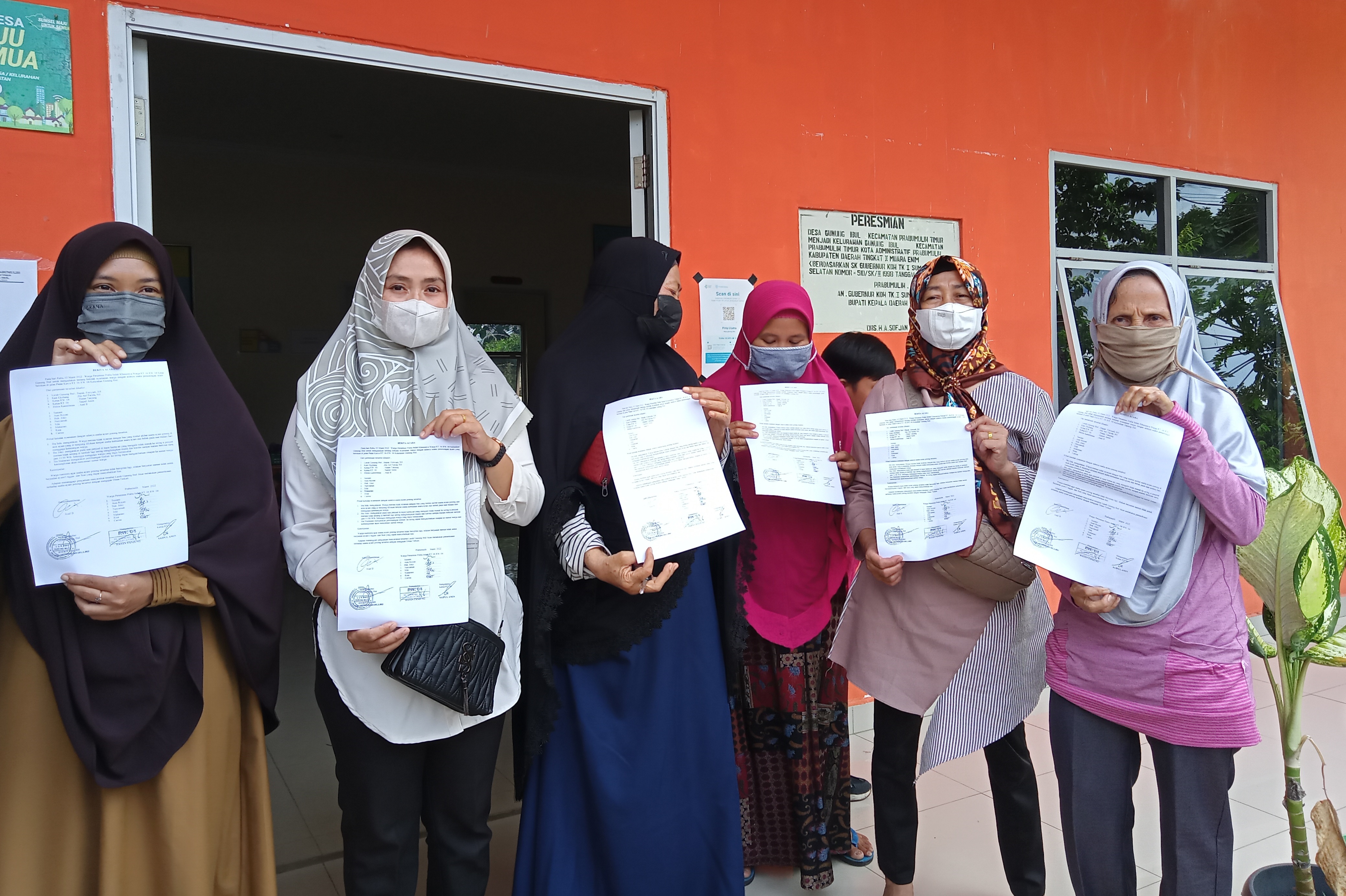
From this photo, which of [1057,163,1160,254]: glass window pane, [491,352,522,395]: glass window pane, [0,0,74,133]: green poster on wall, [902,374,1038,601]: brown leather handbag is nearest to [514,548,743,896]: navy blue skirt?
[902,374,1038,601]: brown leather handbag

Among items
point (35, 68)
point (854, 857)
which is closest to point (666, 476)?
point (854, 857)

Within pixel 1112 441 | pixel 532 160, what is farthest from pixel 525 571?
pixel 532 160

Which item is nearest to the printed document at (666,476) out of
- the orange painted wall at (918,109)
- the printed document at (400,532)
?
the printed document at (400,532)

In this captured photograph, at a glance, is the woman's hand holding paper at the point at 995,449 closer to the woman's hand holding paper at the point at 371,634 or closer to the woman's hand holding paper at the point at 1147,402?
the woman's hand holding paper at the point at 1147,402

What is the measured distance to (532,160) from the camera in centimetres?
805

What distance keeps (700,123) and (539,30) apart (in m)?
0.69

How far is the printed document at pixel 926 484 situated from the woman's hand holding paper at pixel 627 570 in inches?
22.4

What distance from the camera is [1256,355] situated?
5168mm

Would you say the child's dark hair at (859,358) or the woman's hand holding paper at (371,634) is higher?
the child's dark hair at (859,358)

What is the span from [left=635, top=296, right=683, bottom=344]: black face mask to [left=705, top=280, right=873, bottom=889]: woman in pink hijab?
0.34 m

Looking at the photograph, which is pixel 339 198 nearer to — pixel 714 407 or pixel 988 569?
pixel 714 407

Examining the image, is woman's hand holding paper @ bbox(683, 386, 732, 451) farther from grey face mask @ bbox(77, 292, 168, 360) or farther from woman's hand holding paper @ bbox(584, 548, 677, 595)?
grey face mask @ bbox(77, 292, 168, 360)

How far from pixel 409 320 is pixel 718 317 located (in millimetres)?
1769

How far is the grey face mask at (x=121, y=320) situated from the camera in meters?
1.65
